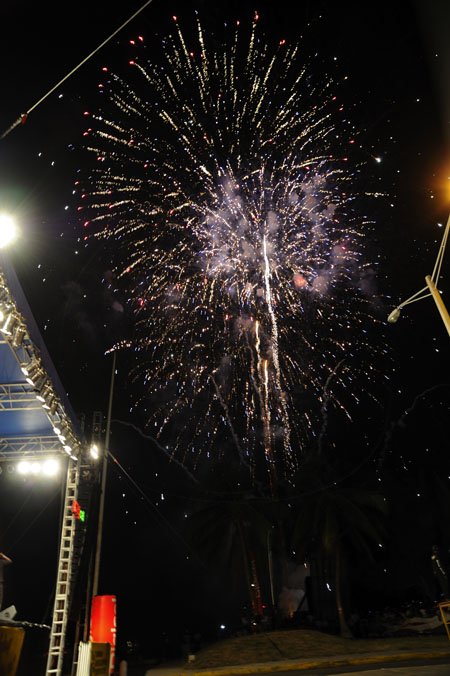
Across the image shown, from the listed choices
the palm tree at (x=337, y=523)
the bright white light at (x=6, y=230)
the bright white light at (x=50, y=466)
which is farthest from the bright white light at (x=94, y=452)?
the palm tree at (x=337, y=523)

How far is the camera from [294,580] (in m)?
34.4

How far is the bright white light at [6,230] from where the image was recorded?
23.9 feet

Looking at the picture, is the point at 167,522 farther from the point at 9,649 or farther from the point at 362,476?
the point at 9,649

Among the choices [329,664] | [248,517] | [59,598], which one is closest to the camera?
[59,598]

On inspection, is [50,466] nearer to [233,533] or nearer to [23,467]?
[23,467]

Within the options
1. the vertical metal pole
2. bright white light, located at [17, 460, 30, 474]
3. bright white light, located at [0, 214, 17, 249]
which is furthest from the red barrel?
bright white light, located at [0, 214, 17, 249]

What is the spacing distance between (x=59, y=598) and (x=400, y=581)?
2315 centimetres

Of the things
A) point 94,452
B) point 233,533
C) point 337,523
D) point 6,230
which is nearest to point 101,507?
point 94,452

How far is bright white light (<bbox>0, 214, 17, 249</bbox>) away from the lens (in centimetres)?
727

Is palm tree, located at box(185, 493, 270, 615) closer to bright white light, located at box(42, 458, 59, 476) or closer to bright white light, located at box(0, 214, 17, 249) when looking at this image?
bright white light, located at box(42, 458, 59, 476)

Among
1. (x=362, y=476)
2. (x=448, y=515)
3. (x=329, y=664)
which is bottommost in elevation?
(x=329, y=664)

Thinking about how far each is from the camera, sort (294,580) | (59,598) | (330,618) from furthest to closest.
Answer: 1. (294,580)
2. (330,618)
3. (59,598)

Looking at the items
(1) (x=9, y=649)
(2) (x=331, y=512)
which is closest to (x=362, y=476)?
(2) (x=331, y=512)

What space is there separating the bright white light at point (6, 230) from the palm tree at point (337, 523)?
22380 millimetres
